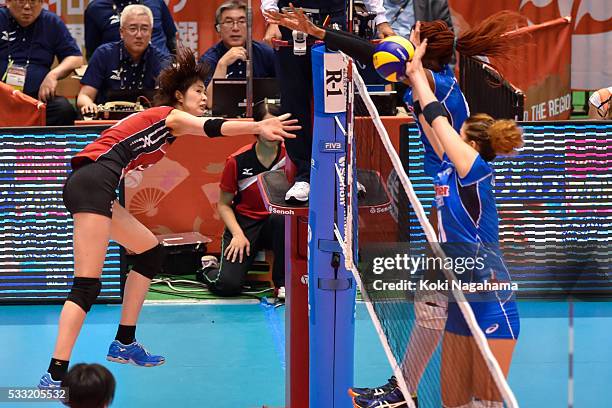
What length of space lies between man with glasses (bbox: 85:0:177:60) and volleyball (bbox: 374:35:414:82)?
20.0ft

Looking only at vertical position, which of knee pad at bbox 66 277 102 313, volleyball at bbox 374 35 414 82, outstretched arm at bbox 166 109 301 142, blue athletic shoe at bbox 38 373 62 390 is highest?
volleyball at bbox 374 35 414 82

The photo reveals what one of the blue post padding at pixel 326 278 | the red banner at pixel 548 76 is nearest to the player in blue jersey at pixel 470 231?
the blue post padding at pixel 326 278

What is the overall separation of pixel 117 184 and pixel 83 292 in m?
0.70

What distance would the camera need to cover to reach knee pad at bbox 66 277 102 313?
19.1ft

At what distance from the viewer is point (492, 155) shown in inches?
198

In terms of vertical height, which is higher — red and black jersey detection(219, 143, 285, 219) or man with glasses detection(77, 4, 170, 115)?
man with glasses detection(77, 4, 170, 115)

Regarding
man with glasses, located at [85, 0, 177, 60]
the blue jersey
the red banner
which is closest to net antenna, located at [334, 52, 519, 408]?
the blue jersey

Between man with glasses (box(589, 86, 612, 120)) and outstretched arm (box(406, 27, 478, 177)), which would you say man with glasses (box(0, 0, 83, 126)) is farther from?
outstretched arm (box(406, 27, 478, 177))

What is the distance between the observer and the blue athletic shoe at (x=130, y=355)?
647 centimetres

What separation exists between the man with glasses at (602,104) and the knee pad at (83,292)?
5.13 m

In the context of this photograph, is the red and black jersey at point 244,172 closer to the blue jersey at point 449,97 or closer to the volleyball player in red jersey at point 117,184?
the volleyball player in red jersey at point 117,184

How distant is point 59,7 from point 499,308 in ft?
28.3

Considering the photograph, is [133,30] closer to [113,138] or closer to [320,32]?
[113,138]

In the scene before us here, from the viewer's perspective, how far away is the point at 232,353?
27.1ft
